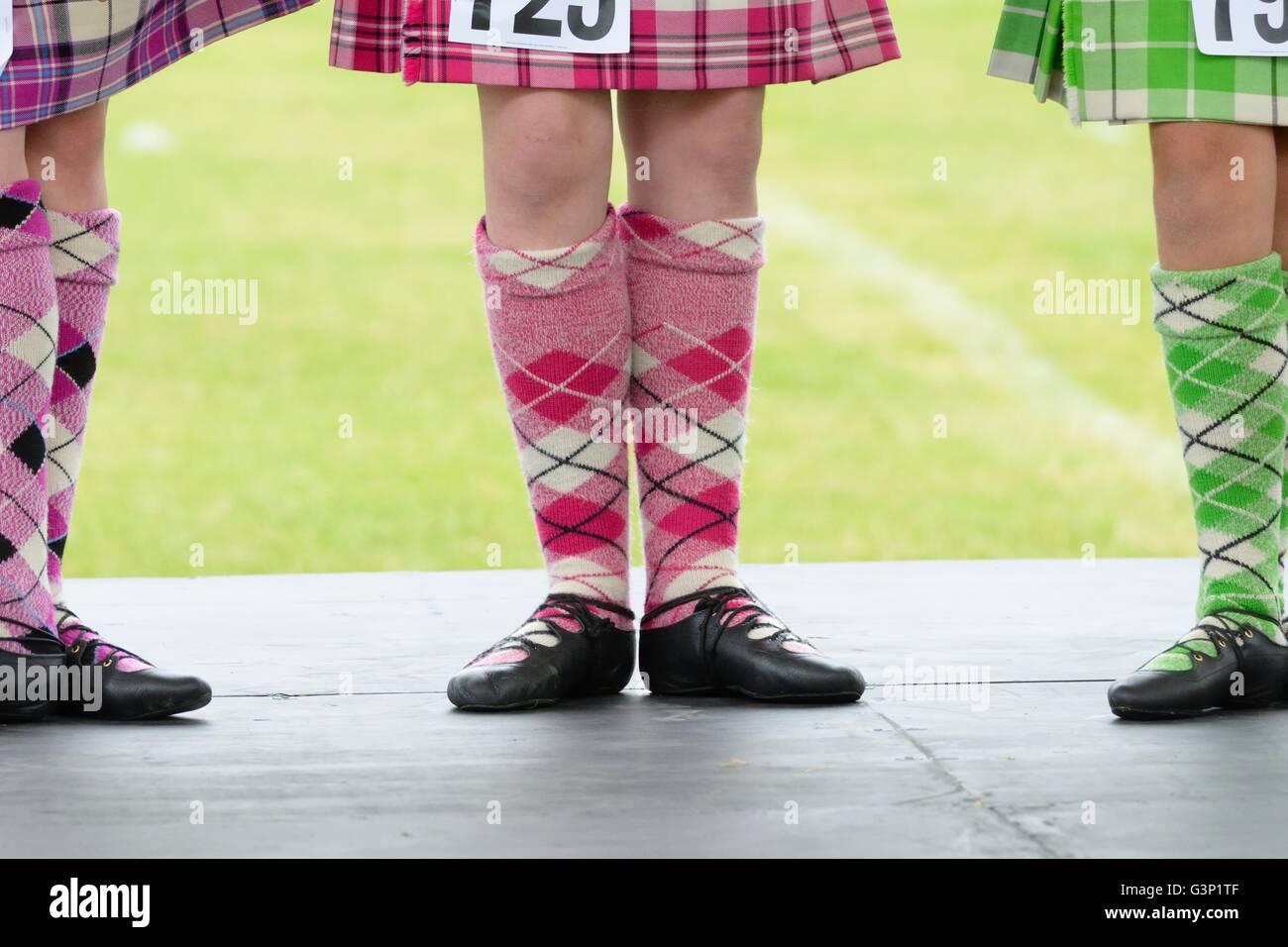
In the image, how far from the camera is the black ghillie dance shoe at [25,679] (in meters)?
1.19

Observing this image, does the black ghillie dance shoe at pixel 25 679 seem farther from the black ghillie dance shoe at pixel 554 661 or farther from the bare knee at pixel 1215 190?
the bare knee at pixel 1215 190

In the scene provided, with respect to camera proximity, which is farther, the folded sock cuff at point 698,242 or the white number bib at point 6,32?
the folded sock cuff at point 698,242

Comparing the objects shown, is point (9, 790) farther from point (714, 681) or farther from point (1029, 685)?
point (1029, 685)

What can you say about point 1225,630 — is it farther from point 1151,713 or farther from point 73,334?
point 73,334

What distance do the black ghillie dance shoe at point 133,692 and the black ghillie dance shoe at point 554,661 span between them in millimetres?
183

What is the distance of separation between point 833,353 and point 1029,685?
221 inches

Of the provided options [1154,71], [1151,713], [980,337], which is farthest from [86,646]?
[980,337]

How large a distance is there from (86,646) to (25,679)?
64 mm

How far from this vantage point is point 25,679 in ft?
3.93

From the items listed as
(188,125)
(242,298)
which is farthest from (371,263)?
(188,125)

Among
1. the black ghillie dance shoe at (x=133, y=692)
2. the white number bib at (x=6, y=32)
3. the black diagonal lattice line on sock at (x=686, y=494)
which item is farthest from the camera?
the black diagonal lattice line on sock at (x=686, y=494)

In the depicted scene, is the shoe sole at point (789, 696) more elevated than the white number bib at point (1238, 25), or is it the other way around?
the white number bib at point (1238, 25)

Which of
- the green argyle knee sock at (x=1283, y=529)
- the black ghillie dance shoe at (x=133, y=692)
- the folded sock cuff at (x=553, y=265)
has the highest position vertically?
the folded sock cuff at (x=553, y=265)

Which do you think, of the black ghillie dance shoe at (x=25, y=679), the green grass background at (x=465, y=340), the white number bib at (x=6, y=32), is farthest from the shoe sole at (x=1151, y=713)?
the green grass background at (x=465, y=340)
